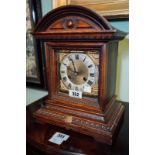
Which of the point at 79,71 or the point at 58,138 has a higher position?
the point at 79,71

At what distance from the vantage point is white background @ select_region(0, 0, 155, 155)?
0.37m

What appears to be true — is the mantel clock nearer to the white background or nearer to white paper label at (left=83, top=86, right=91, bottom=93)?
white paper label at (left=83, top=86, right=91, bottom=93)

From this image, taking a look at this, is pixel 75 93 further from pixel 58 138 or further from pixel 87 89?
pixel 58 138

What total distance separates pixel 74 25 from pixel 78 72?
0.61ft

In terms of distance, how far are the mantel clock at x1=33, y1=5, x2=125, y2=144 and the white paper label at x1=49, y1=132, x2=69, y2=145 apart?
0.04 meters

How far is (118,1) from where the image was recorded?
86cm

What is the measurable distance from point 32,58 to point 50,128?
24.4 inches
